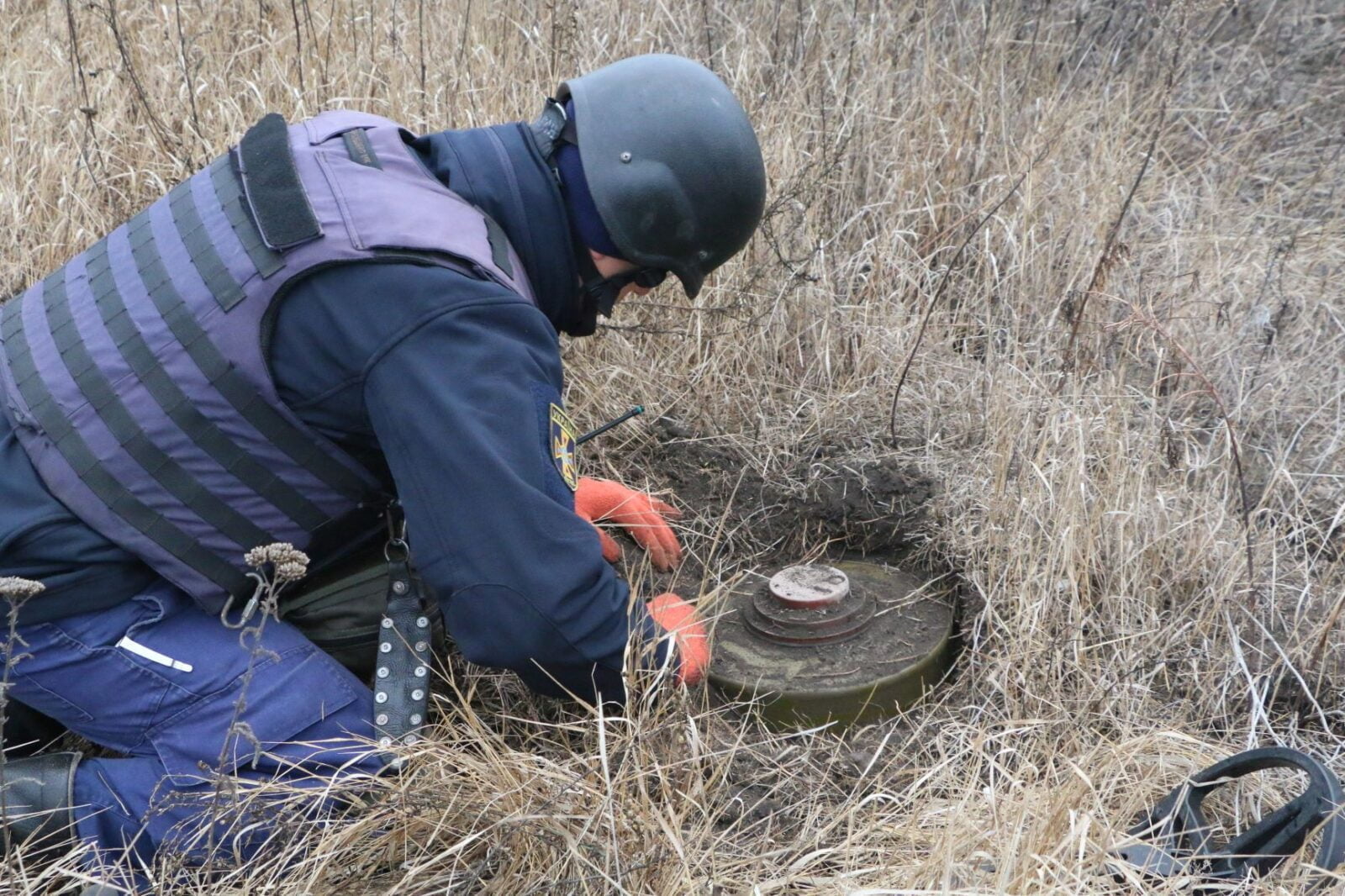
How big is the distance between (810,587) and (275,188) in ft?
5.15

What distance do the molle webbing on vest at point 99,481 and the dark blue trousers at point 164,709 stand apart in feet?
0.46

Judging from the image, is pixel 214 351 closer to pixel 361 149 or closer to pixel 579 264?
pixel 361 149

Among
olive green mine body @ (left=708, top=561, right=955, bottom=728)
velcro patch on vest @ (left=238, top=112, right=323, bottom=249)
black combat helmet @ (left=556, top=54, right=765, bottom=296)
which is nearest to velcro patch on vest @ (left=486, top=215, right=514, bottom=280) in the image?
black combat helmet @ (left=556, top=54, right=765, bottom=296)

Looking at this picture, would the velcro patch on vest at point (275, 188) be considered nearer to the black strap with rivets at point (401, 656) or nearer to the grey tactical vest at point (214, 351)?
the grey tactical vest at point (214, 351)

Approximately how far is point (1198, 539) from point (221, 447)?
229 cm

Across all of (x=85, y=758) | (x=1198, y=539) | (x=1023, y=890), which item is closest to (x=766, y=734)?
(x=1023, y=890)

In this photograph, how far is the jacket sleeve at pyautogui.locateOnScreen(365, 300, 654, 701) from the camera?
2090 mm

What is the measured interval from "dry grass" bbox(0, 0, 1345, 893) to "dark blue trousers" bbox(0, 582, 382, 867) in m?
0.17

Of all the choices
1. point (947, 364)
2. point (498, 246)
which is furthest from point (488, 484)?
point (947, 364)

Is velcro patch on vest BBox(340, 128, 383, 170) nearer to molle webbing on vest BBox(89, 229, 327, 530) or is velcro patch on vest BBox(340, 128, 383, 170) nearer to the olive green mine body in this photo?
molle webbing on vest BBox(89, 229, 327, 530)

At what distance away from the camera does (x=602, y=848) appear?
6.86ft

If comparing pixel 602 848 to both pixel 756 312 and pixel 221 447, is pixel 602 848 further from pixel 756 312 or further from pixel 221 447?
pixel 756 312

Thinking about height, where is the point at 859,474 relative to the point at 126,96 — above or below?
below

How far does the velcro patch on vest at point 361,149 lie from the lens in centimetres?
232
